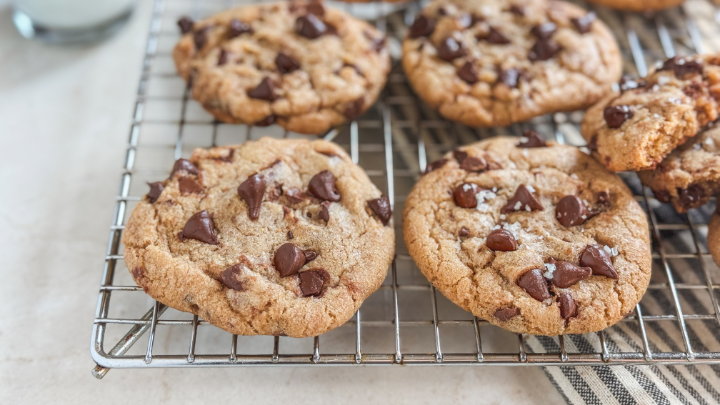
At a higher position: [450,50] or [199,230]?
[450,50]

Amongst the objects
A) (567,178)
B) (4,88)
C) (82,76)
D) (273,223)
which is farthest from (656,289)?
(4,88)

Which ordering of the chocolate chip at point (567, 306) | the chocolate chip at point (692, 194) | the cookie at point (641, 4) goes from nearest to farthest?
1. the chocolate chip at point (567, 306)
2. the chocolate chip at point (692, 194)
3. the cookie at point (641, 4)

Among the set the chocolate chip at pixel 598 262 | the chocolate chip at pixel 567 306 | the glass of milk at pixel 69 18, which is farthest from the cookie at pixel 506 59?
the glass of milk at pixel 69 18

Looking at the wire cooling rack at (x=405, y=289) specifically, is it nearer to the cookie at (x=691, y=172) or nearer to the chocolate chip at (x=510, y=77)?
the cookie at (x=691, y=172)

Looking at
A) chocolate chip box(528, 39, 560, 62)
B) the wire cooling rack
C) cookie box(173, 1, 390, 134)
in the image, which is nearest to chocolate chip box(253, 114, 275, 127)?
cookie box(173, 1, 390, 134)

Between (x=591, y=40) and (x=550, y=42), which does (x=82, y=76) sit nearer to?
(x=550, y=42)

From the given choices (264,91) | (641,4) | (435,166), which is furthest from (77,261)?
(641,4)

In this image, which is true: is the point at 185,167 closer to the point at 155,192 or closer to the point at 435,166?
the point at 155,192

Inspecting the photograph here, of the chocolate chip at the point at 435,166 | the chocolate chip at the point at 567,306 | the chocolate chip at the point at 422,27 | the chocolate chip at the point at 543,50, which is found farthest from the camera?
the chocolate chip at the point at 422,27
